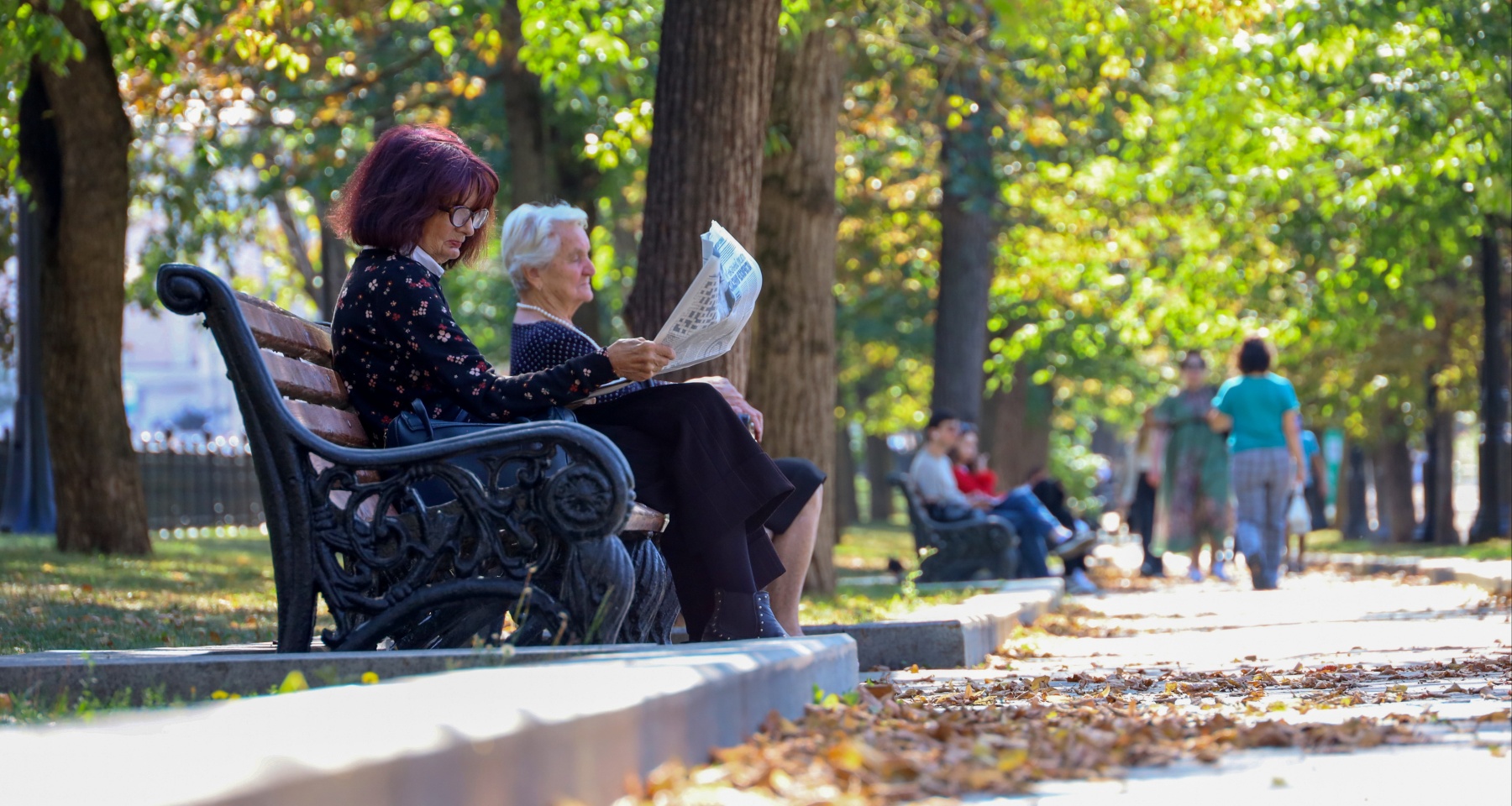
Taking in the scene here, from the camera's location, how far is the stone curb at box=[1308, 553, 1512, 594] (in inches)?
497

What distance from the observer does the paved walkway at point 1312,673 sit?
3.50 m

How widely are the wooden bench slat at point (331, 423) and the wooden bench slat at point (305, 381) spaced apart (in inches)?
1.7

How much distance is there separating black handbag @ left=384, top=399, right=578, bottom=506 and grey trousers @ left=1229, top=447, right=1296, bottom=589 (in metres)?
10.1

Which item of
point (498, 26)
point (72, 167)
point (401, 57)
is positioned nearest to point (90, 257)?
point (72, 167)

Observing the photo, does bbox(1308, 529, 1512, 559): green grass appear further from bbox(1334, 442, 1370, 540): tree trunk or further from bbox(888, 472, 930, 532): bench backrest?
bbox(888, 472, 930, 532): bench backrest

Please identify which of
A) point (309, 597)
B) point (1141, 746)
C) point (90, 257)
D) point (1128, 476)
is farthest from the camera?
point (1128, 476)

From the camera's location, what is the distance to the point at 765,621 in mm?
5227

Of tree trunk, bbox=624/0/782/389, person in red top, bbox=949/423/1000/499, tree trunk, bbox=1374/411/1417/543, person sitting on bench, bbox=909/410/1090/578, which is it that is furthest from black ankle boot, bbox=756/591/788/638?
tree trunk, bbox=1374/411/1417/543

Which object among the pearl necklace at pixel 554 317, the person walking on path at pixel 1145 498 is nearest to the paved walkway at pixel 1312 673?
the pearl necklace at pixel 554 317

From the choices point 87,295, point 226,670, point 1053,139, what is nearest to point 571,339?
point 226,670

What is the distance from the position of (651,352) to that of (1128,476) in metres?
15.7

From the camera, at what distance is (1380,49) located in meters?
16.3

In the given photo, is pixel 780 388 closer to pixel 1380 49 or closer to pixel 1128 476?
pixel 1380 49

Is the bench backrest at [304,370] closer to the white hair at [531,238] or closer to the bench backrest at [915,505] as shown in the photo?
the white hair at [531,238]
